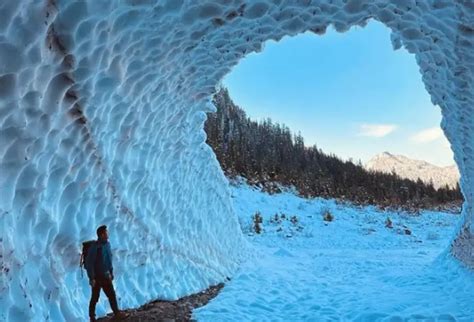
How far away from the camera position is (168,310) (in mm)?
6316

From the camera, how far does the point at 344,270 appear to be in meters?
12.1

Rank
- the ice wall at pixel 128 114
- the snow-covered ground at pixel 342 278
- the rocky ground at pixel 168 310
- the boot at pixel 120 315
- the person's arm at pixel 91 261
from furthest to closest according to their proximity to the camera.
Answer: the snow-covered ground at pixel 342 278 < the rocky ground at pixel 168 310 < the boot at pixel 120 315 < the person's arm at pixel 91 261 < the ice wall at pixel 128 114

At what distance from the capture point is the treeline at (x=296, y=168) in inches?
1209

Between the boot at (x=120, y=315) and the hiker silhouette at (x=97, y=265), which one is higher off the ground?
the hiker silhouette at (x=97, y=265)

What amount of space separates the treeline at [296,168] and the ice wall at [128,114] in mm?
19566

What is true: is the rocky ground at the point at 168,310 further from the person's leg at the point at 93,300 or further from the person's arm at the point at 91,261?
the person's arm at the point at 91,261

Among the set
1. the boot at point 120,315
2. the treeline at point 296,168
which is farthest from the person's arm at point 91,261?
the treeline at point 296,168

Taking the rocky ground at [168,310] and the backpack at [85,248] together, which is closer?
the backpack at [85,248]

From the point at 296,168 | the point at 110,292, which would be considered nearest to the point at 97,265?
the point at 110,292

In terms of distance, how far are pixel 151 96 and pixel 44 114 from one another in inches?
95.2

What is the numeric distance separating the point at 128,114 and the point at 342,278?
277 inches

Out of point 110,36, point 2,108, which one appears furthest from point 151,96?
point 2,108

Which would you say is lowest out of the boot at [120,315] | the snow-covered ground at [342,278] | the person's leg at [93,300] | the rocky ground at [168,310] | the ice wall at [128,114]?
the snow-covered ground at [342,278]

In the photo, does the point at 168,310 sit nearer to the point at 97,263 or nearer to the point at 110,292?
the point at 110,292
